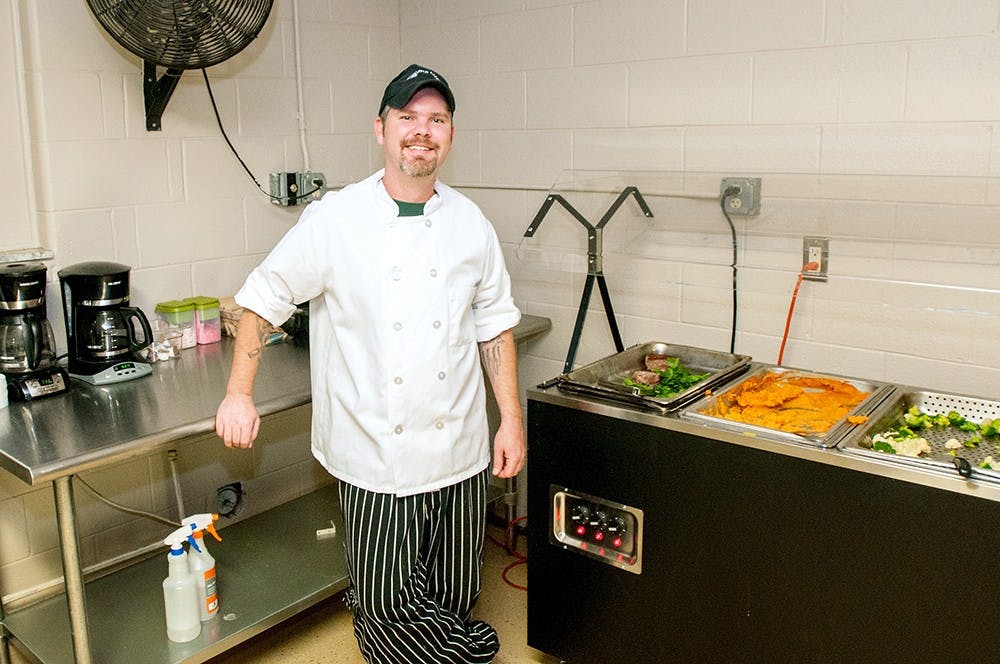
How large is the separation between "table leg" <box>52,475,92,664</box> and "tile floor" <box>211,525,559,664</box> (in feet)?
1.75

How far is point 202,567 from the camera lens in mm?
2129

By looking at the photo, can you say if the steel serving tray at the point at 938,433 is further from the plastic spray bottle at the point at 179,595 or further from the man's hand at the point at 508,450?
the plastic spray bottle at the point at 179,595

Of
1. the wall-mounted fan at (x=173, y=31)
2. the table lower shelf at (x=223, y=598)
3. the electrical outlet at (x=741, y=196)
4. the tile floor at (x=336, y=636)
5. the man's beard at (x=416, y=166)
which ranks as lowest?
the tile floor at (x=336, y=636)

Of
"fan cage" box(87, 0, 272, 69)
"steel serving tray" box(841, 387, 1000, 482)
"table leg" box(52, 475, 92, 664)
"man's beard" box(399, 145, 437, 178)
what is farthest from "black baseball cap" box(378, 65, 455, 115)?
"steel serving tray" box(841, 387, 1000, 482)

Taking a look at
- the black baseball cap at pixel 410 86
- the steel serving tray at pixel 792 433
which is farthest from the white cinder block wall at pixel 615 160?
the black baseball cap at pixel 410 86

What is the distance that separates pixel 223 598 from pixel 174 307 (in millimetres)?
786

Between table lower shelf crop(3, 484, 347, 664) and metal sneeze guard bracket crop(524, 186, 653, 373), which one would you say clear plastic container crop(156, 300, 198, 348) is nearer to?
table lower shelf crop(3, 484, 347, 664)

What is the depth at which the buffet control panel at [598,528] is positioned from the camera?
2039 mm

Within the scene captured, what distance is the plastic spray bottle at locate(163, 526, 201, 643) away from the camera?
2.07 m

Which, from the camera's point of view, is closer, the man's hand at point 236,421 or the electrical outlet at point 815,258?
the man's hand at point 236,421

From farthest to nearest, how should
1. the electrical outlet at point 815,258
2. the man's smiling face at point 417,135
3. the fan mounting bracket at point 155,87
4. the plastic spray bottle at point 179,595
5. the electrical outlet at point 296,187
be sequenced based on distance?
the electrical outlet at point 296,187 < the fan mounting bracket at point 155,87 < the electrical outlet at point 815,258 < the plastic spray bottle at point 179,595 < the man's smiling face at point 417,135

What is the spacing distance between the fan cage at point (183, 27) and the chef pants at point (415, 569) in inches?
45.6

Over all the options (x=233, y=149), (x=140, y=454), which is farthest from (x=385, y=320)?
(x=233, y=149)

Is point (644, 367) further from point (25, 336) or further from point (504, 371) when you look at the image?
point (25, 336)
